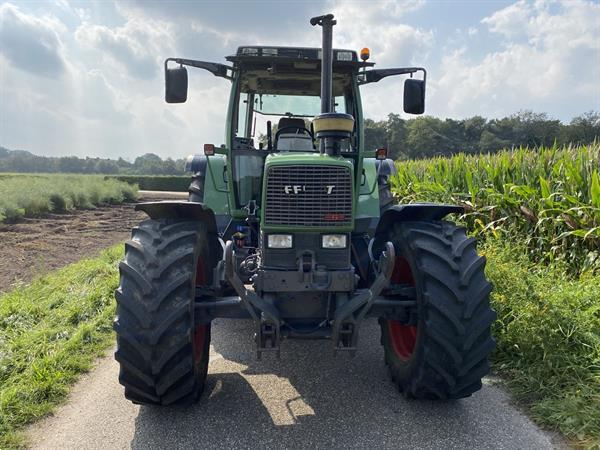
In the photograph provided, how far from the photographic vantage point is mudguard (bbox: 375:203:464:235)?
3.06m

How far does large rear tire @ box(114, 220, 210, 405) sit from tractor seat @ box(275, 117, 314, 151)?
1.53m

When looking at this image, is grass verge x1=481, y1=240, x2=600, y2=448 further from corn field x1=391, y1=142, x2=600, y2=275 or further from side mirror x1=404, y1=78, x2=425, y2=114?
side mirror x1=404, y1=78, x2=425, y2=114

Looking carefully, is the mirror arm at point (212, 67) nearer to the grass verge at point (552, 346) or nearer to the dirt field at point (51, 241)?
the grass verge at point (552, 346)

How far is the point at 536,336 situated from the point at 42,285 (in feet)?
18.8

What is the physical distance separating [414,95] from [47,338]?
381 cm

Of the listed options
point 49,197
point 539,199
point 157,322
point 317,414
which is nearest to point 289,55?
point 157,322

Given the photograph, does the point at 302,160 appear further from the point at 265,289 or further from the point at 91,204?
the point at 91,204

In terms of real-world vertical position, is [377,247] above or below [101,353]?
above

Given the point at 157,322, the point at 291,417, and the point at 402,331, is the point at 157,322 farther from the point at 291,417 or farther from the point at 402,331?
the point at 402,331

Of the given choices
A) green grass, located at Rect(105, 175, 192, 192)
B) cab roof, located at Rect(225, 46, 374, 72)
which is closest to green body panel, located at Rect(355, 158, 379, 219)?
cab roof, located at Rect(225, 46, 374, 72)

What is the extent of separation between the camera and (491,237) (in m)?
5.75

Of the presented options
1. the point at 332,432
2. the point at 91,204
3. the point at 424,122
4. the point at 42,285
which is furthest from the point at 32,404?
the point at 424,122

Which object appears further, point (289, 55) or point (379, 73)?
point (379, 73)

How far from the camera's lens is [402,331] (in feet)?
11.0
